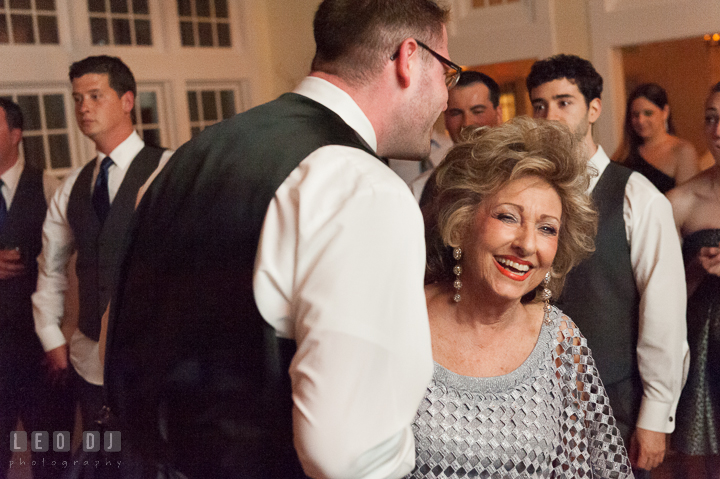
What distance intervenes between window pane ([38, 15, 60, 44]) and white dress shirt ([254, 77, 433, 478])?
2.62 meters

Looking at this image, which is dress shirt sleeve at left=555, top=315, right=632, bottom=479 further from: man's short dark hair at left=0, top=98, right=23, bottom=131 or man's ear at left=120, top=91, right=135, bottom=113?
man's short dark hair at left=0, top=98, right=23, bottom=131

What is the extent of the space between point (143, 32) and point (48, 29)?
54cm

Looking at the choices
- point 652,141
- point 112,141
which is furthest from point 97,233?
point 652,141

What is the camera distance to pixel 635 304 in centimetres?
174

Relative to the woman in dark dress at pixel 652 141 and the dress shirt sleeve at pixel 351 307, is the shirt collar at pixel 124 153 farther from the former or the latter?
the woman in dark dress at pixel 652 141

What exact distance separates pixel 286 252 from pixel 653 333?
1.24 metres

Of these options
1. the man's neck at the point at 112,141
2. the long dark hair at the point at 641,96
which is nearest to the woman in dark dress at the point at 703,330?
the long dark hair at the point at 641,96

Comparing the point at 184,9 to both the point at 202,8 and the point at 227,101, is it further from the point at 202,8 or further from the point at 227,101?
the point at 227,101

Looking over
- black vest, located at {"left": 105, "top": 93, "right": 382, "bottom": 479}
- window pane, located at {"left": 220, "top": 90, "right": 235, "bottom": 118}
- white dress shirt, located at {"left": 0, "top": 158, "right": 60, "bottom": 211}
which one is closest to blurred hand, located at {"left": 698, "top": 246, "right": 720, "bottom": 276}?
black vest, located at {"left": 105, "top": 93, "right": 382, "bottom": 479}

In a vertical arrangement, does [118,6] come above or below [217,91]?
above

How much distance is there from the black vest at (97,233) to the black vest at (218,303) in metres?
1.19

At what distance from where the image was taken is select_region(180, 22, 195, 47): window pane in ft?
11.7

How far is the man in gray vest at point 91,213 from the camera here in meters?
2.18

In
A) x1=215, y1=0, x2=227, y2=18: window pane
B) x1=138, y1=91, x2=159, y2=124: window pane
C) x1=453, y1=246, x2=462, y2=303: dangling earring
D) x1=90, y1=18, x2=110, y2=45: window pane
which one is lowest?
x1=453, y1=246, x2=462, y2=303: dangling earring
